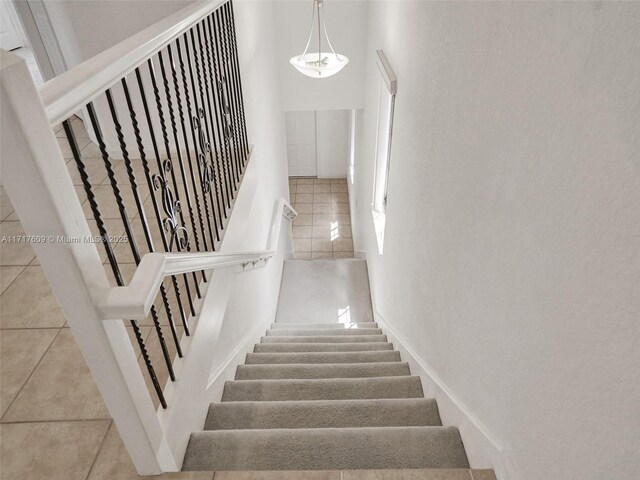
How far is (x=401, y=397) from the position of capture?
2.54m

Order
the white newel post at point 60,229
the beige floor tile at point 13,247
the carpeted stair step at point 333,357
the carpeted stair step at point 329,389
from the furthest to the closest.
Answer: the carpeted stair step at point 333,357 < the carpeted stair step at point 329,389 < the beige floor tile at point 13,247 < the white newel post at point 60,229

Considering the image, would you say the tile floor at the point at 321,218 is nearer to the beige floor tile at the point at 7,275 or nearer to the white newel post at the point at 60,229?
the beige floor tile at the point at 7,275

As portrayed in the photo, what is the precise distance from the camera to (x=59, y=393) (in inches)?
65.6

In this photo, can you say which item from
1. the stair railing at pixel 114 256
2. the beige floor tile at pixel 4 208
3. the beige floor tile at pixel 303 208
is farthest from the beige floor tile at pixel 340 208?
the beige floor tile at pixel 4 208

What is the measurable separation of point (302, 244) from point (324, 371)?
16.2 feet

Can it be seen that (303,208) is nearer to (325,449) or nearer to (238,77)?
(238,77)

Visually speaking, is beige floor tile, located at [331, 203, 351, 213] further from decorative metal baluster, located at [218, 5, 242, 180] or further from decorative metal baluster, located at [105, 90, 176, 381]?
decorative metal baluster, located at [105, 90, 176, 381]

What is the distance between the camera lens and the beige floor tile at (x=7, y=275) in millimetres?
2119

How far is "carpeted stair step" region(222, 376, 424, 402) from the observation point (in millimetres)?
2537

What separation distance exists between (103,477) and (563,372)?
→ 1.42m

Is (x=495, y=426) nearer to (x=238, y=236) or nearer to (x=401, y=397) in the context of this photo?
(x=401, y=397)

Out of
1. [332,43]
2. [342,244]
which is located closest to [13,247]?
[332,43]

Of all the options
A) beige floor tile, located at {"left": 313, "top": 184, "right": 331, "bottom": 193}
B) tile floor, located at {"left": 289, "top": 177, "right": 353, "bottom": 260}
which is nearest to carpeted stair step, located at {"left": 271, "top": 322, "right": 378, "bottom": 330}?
tile floor, located at {"left": 289, "top": 177, "right": 353, "bottom": 260}

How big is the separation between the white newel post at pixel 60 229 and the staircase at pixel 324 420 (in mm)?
664
